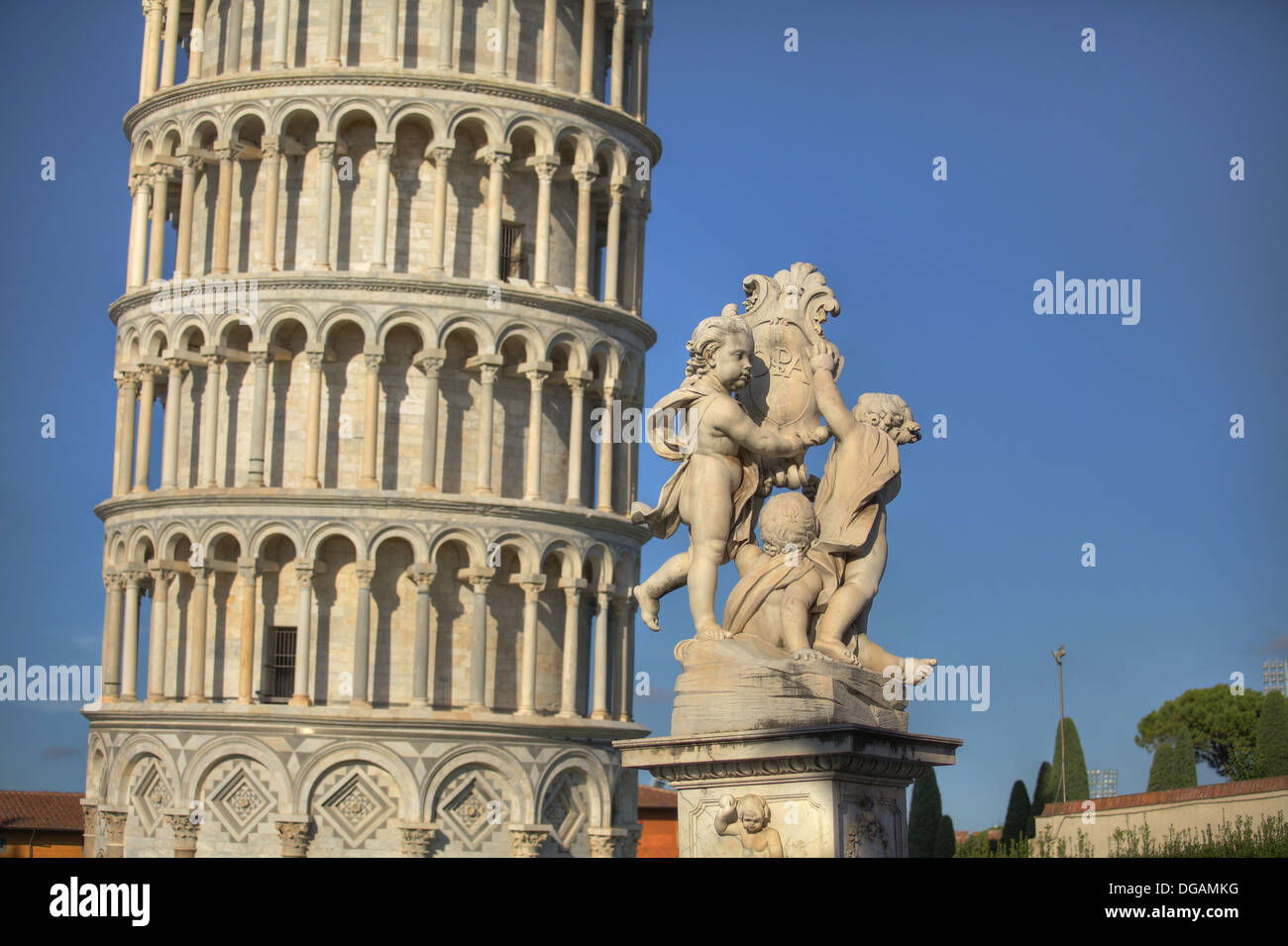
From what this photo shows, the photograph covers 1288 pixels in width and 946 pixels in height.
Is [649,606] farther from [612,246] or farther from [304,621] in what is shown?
[612,246]

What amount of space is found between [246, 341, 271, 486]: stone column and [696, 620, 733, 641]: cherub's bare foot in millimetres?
38317

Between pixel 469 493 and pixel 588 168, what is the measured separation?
367 inches

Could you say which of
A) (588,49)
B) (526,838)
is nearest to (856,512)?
→ (526,838)

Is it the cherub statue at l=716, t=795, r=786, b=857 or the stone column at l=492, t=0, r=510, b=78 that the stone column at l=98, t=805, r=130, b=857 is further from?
the cherub statue at l=716, t=795, r=786, b=857

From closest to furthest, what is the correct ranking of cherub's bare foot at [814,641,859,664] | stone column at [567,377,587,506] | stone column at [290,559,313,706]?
cherub's bare foot at [814,641,859,664]
stone column at [290,559,313,706]
stone column at [567,377,587,506]

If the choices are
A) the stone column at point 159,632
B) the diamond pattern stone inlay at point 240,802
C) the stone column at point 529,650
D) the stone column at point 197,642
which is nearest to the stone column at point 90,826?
the stone column at point 159,632

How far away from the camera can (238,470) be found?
1921 inches

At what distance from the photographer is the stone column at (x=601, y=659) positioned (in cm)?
4872

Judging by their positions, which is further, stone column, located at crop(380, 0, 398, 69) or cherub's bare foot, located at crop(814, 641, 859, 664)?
stone column, located at crop(380, 0, 398, 69)

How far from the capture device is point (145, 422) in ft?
164

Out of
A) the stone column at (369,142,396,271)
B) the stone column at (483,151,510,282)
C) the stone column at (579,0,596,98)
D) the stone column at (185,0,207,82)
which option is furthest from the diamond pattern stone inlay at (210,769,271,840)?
the stone column at (579,0,596,98)

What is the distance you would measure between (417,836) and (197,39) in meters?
22.6

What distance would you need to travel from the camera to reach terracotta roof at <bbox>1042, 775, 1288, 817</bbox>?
3439 cm
